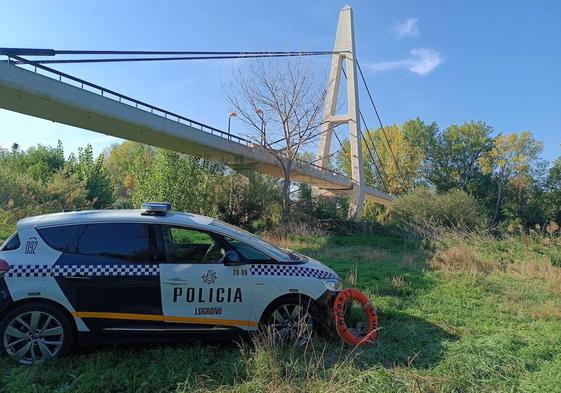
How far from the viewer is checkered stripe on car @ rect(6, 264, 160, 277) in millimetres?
4605

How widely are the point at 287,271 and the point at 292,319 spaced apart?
0.53 m

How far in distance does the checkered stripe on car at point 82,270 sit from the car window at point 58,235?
237 millimetres

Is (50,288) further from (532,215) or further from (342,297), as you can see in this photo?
(532,215)

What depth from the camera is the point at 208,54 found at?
877 inches

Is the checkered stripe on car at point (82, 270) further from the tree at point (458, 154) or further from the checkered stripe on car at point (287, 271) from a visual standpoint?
the tree at point (458, 154)

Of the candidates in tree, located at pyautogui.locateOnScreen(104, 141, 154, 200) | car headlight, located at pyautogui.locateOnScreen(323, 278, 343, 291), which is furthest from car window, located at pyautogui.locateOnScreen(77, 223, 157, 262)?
tree, located at pyautogui.locateOnScreen(104, 141, 154, 200)

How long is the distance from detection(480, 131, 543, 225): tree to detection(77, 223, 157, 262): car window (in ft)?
196

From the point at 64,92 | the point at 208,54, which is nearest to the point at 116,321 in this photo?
the point at 64,92

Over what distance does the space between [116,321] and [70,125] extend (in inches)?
705

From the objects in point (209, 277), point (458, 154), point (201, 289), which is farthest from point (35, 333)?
point (458, 154)

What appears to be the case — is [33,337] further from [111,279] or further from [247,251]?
[247,251]

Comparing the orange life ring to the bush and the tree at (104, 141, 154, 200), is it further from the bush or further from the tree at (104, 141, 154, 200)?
the tree at (104, 141, 154, 200)

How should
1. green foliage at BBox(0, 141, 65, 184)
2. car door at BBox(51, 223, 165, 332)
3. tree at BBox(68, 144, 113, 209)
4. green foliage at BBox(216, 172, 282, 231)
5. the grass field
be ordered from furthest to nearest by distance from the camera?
1. green foliage at BBox(0, 141, 65, 184)
2. tree at BBox(68, 144, 113, 209)
3. green foliage at BBox(216, 172, 282, 231)
4. car door at BBox(51, 223, 165, 332)
5. the grass field

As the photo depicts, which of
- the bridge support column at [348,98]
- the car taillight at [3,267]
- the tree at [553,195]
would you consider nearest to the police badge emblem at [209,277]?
the car taillight at [3,267]
